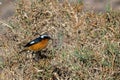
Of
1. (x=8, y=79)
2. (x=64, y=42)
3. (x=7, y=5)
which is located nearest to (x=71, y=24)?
(x=64, y=42)

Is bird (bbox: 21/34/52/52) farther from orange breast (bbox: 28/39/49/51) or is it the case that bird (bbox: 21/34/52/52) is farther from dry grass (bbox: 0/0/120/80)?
Answer: dry grass (bbox: 0/0/120/80)

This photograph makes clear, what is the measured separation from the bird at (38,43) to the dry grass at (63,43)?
116mm

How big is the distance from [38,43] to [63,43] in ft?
1.37

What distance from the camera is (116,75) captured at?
677cm

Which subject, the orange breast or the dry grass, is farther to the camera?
the orange breast

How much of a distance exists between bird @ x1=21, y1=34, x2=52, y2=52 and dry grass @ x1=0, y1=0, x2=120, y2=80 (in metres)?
0.12

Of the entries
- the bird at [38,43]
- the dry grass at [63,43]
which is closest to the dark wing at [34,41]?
the bird at [38,43]

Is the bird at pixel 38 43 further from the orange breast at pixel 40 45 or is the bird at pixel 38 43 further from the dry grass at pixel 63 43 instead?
the dry grass at pixel 63 43

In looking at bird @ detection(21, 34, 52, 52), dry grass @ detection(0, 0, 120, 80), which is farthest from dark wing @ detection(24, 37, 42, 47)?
dry grass @ detection(0, 0, 120, 80)

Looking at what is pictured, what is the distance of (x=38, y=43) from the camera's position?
26.4ft

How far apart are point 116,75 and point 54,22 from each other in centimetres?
217

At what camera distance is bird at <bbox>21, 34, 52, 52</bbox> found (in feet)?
26.4

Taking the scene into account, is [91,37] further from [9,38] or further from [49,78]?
[9,38]

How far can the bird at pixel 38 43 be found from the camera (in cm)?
804
